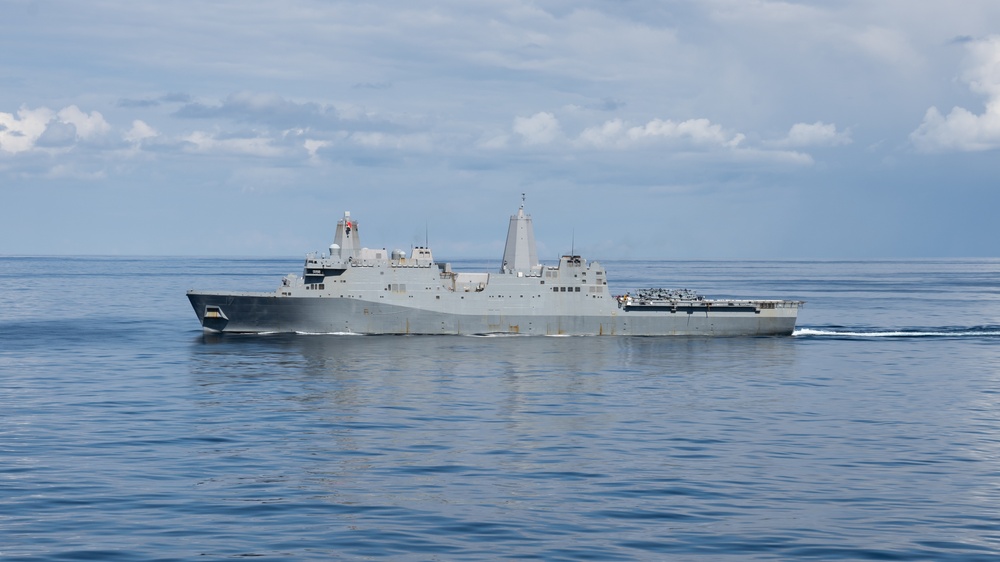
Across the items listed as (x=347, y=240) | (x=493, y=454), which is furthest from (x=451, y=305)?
(x=493, y=454)

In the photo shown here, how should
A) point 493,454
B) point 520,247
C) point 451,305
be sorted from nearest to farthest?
1. point 493,454
2. point 451,305
3. point 520,247

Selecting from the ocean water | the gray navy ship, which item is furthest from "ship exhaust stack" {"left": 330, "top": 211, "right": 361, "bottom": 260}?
the ocean water

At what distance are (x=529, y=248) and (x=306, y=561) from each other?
4997 cm

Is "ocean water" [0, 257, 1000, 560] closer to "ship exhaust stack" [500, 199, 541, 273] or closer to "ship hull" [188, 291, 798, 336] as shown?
"ship hull" [188, 291, 798, 336]

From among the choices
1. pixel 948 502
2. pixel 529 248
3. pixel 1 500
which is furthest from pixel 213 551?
pixel 529 248

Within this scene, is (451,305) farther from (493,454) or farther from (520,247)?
(493,454)

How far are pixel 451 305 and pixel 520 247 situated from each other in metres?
7.88

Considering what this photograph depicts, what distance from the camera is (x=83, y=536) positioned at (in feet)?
64.4

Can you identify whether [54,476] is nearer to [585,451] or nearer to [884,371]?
[585,451]

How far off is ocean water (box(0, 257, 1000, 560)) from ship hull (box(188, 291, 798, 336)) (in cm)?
439

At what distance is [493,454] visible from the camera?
2803 cm

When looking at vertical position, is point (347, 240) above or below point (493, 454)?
above

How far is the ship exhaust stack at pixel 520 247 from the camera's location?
66.7m

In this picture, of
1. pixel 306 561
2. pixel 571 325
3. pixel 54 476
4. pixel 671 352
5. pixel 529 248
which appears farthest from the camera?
pixel 529 248
